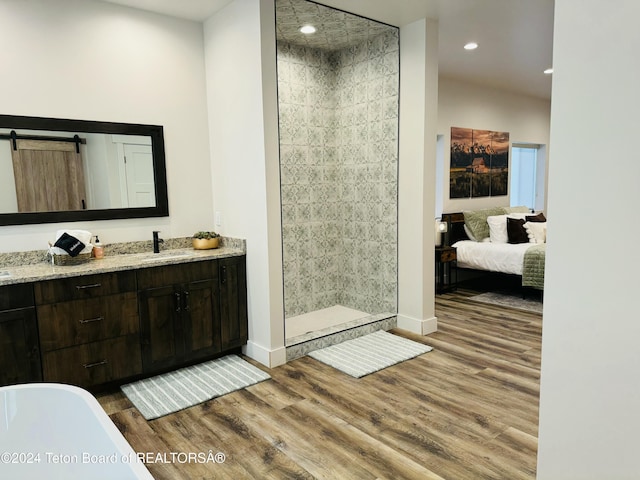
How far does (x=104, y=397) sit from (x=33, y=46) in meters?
2.49

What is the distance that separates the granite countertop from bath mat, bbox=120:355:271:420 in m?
0.86

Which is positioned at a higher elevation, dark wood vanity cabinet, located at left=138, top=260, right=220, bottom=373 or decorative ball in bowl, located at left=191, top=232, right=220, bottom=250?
decorative ball in bowl, located at left=191, top=232, right=220, bottom=250

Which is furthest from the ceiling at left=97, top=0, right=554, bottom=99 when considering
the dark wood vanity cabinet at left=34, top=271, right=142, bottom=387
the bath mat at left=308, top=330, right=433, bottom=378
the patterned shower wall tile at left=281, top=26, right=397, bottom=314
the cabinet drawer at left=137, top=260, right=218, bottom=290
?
the bath mat at left=308, top=330, right=433, bottom=378

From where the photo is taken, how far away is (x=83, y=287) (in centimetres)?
286

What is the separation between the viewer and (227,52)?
3.53 meters

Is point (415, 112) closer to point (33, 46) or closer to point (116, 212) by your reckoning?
point (116, 212)

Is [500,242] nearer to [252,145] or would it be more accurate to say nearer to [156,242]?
[252,145]

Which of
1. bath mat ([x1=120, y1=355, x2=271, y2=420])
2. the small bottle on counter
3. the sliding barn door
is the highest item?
the sliding barn door

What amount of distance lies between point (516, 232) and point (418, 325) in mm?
2467

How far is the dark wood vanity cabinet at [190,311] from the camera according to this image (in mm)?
3162

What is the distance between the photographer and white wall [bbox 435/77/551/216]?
602 centimetres

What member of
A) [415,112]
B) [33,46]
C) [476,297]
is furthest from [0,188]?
[476,297]

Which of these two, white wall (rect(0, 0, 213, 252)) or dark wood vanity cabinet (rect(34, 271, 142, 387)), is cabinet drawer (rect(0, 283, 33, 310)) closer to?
dark wood vanity cabinet (rect(34, 271, 142, 387))

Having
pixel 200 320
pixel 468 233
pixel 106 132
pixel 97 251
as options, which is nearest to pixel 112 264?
pixel 97 251
